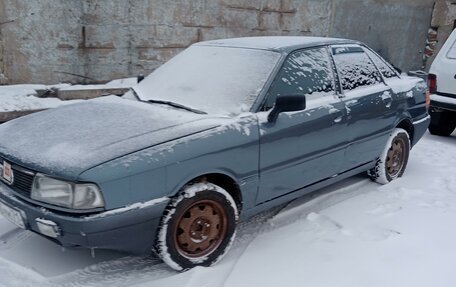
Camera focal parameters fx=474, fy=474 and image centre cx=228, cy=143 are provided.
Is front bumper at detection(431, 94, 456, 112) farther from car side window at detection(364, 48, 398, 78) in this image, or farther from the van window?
car side window at detection(364, 48, 398, 78)

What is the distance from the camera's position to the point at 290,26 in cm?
954

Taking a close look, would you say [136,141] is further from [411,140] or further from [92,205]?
[411,140]

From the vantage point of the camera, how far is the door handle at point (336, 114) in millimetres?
3980

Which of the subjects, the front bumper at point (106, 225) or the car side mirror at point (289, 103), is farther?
the car side mirror at point (289, 103)

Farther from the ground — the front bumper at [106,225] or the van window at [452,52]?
the van window at [452,52]

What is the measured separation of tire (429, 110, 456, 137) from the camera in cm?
709

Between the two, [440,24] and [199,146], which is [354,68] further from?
[440,24]

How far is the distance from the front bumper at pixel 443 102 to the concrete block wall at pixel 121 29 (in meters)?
3.69

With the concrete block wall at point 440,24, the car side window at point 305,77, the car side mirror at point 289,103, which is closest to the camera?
the car side mirror at point 289,103

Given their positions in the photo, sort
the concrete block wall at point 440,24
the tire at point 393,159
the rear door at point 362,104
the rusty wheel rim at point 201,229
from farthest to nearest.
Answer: the concrete block wall at point 440,24 < the tire at point 393,159 < the rear door at point 362,104 < the rusty wheel rim at point 201,229

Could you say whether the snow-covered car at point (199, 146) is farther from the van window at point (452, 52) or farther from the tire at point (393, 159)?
the van window at point (452, 52)

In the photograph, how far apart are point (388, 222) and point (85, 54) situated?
5553mm

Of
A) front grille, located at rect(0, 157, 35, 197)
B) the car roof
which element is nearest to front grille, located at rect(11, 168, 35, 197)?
front grille, located at rect(0, 157, 35, 197)

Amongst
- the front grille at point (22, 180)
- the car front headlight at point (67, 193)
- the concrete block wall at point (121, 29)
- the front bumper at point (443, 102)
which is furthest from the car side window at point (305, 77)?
the concrete block wall at point (121, 29)
